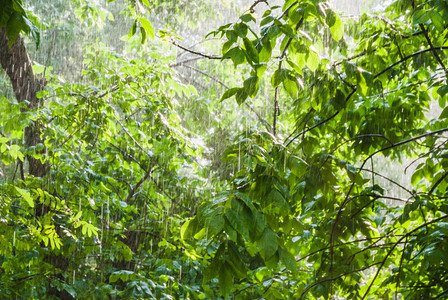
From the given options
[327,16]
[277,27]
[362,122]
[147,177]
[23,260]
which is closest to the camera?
[277,27]

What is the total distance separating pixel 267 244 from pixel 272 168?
0.34 m

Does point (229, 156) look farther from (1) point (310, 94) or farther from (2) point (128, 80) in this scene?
(2) point (128, 80)

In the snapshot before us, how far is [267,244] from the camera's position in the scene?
126cm

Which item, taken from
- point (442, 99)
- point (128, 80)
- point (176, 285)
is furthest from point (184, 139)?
point (442, 99)

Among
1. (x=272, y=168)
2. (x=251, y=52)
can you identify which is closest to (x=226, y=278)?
(x=272, y=168)

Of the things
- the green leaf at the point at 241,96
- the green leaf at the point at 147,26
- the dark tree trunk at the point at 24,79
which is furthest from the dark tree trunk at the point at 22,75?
the green leaf at the point at 241,96

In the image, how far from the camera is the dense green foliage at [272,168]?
1522mm

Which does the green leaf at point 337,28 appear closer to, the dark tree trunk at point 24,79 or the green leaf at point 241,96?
the green leaf at point 241,96

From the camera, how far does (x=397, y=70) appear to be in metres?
2.80

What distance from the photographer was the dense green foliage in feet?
4.99

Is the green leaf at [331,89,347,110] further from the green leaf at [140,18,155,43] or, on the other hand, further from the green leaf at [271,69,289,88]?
the green leaf at [140,18,155,43]

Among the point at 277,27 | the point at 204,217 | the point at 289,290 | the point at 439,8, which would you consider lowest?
the point at 204,217

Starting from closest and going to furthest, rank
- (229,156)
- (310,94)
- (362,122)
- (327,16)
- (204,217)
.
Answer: (204,217) → (327,16) → (229,156) → (310,94) → (362,122)

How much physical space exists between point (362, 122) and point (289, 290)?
1392 mm
